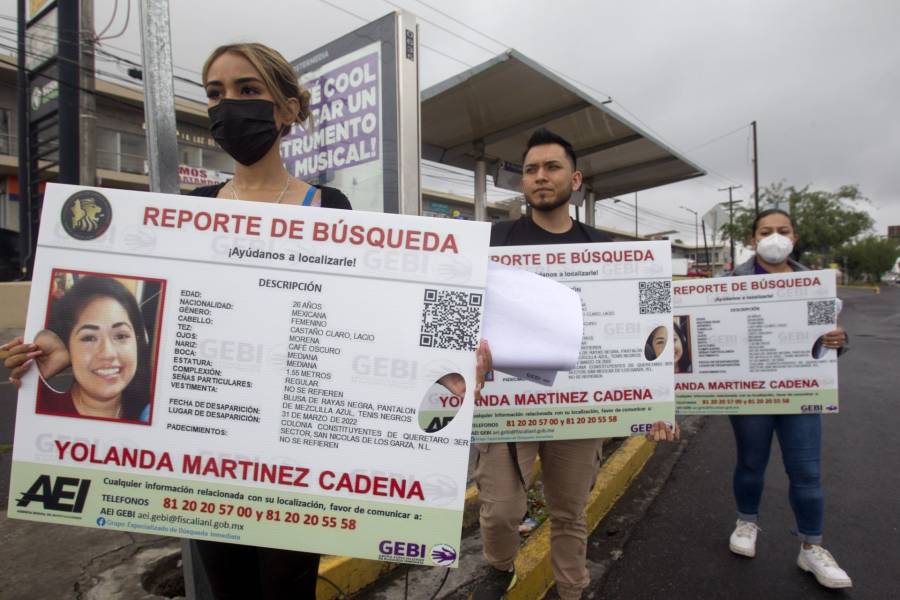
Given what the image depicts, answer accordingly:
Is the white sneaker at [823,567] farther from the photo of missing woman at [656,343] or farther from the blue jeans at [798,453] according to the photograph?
the photo of missing woman at [656,343]

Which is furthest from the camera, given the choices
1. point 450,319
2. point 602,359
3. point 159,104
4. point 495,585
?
point 495,585

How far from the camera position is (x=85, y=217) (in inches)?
48.1

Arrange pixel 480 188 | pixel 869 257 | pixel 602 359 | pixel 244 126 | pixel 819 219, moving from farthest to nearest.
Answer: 1. pixel 869 257
2. pixel 819 219
3. pixel 480 188
4. pixel 602 359
5. pixel 244 126

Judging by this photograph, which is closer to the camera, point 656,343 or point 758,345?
point 656,343

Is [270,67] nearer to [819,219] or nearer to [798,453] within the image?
[798,453]

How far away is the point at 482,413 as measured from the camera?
1922mm

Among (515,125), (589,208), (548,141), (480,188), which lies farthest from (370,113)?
(589,208)

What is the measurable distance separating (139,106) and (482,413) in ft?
80.3

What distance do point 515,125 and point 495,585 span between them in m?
6.11

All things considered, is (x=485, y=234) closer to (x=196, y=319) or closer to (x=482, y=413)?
(x=196, y=319)

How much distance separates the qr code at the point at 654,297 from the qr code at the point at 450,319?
3.30 feet

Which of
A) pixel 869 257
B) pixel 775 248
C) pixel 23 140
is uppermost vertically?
pixel 869 257

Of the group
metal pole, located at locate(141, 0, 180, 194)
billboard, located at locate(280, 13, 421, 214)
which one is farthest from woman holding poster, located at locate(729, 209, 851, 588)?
metal pole, located at locate(141, 0, 180, 194)

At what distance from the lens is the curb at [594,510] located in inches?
96.4
